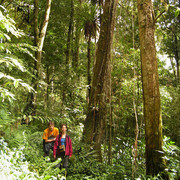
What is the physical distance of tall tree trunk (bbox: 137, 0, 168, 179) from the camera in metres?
3.89

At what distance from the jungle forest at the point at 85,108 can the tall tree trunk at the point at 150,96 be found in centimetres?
2

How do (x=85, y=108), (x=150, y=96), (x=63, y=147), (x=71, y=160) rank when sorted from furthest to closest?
(x=85, y=108)
(x=71, y=160)
(x=63, y=147)
(x=150, y=96)

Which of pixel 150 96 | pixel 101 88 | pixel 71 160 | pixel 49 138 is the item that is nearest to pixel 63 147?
pixel 49 138

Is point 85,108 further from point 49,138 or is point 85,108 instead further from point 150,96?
point 150,96

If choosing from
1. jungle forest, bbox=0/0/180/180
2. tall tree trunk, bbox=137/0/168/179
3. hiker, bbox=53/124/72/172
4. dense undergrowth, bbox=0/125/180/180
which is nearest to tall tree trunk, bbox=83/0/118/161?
jungle forest, bbox=0/0/180/180

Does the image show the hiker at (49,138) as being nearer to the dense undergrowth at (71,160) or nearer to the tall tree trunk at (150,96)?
the dense undergrowth at (71,160)

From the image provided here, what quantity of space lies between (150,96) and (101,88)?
2.58 metres

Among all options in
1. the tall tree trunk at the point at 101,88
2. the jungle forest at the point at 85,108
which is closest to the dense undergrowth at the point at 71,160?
the jungle forest at the point at 85,108

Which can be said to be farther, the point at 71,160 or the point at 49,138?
the point at 71,160

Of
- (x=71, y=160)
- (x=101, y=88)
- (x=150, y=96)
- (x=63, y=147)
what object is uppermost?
(x=101, y=88)

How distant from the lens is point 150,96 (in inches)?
160

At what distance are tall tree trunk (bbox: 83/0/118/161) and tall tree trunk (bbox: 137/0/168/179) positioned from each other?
89.2 inches

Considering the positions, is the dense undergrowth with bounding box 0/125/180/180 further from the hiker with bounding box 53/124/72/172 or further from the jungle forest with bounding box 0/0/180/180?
the hiker with bounding box 53/124/72/172

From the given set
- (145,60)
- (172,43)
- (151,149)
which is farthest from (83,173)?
(172,43)
